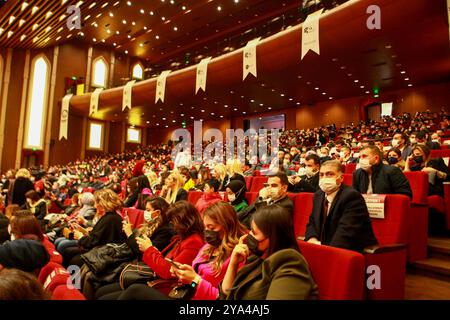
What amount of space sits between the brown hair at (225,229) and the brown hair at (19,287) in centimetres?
93

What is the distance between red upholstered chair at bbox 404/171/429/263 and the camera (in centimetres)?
256

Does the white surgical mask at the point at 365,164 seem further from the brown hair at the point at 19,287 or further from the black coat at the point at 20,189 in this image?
the black coat at the point at 20,189

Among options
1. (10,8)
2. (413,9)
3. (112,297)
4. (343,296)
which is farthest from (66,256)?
(10,8)

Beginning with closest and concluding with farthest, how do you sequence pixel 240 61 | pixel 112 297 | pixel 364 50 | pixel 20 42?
pixel 112 297, pixel 364 50, pixel 240 61, pixel 20 42

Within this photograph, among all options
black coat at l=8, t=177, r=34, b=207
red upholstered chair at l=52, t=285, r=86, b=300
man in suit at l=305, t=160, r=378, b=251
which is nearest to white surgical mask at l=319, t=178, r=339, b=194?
man in suit at l=305, t=160, r=378, b=251

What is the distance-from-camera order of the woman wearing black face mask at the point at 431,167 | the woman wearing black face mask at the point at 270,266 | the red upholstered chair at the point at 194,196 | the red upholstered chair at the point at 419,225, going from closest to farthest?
1. the woman wearing black face mask at the point at 270,266
2. the red upholstered chair at the point at 419,225
3. the woman wearing black face mask at the point at 431,167
4. the red upholstered chair at the point at 194,196

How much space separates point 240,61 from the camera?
11.3 meters

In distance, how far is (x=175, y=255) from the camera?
2.11 meters

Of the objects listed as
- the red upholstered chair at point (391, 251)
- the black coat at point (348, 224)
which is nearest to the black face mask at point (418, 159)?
the red upholstered chair at point (391, 251)

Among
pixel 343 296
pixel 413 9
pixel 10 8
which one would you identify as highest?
pixel 10 8

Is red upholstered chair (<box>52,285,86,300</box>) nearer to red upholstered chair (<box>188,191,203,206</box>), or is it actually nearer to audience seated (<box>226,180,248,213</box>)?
audience seated (<box>226,180,248,213</box>)

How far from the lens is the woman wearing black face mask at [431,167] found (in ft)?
10.7
